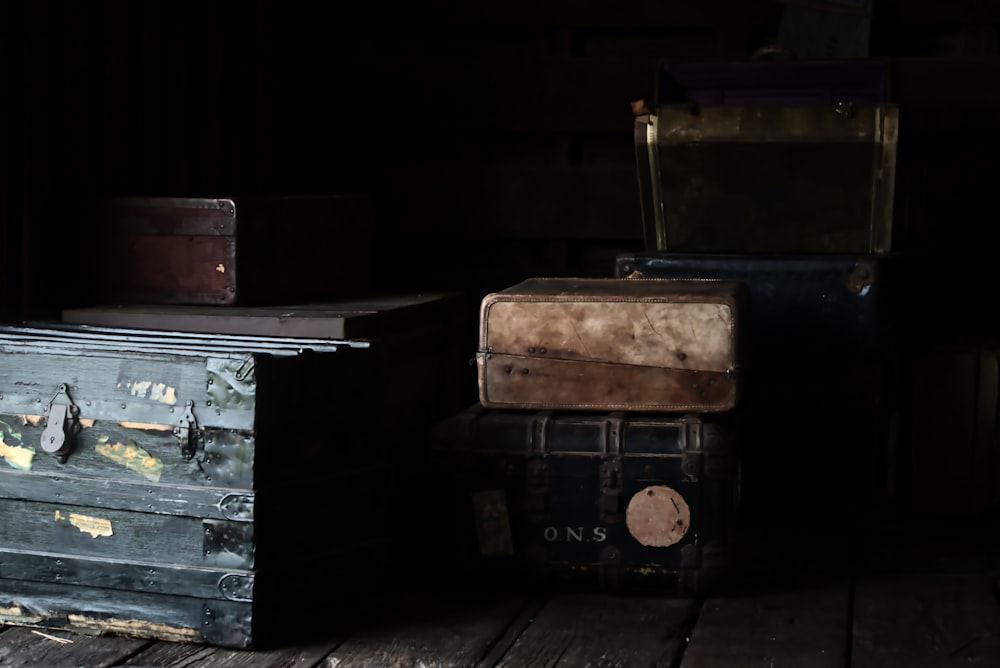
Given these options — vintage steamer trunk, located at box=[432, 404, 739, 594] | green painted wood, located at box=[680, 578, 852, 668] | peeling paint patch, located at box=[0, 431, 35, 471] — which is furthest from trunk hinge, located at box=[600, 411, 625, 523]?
peeling paint patch, located at box=[0, 431, 35, 471]

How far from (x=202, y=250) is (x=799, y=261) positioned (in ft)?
5.38

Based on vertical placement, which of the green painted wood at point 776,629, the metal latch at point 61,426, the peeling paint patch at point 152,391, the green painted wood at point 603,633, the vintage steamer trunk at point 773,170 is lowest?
the green painted wood at point 603,633

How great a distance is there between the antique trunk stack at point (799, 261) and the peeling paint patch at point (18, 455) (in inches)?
69.0

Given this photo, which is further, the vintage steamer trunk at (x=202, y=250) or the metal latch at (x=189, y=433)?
the vintage steamer trunk at (x=202, y=250)

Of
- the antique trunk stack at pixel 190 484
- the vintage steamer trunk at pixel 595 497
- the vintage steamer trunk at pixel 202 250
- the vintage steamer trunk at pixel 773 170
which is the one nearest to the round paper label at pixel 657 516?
the vintage steamer trunk at pixel 595 497

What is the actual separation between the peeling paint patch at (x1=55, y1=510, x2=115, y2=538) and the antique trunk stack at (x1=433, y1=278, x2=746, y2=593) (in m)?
0.84

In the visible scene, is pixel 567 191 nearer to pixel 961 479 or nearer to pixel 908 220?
pixel 908 220

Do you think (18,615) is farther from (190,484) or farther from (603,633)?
(603,633)

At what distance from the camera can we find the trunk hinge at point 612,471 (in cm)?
312

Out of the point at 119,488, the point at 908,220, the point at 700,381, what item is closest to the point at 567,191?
the point at 908,220

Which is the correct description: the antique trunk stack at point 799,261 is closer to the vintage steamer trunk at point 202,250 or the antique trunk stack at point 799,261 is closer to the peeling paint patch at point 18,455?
the vintage steamer trunk at point 202,250

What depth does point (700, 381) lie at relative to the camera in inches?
124

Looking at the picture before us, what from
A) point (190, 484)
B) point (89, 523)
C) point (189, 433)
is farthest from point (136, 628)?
point (189, 433)

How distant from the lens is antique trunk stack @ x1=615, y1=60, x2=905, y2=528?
362cm
